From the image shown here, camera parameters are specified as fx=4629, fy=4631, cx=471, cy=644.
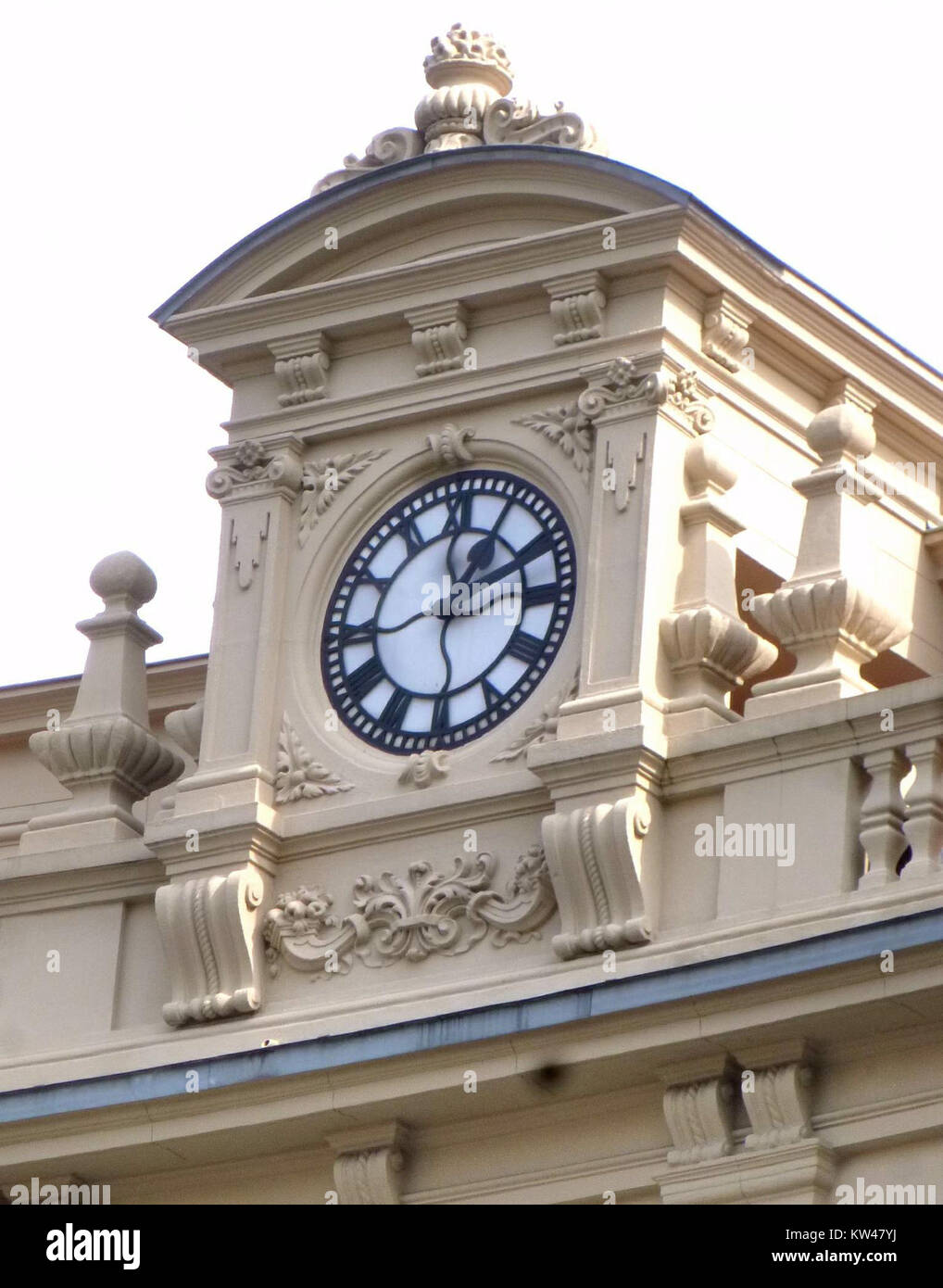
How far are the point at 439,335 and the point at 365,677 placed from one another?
145 centimetres

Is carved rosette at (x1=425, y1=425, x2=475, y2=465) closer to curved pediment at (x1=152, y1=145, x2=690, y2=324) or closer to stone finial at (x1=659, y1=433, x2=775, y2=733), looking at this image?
curved pediment at (x1=152, y1=145, x2=690, y2=324)

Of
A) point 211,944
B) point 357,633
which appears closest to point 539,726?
point 357,633

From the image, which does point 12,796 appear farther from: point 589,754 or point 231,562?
point 589,754

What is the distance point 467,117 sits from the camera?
19.5 metres

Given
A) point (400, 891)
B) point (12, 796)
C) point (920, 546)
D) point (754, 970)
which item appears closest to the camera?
point (754, 970)

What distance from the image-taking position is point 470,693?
18.4 m

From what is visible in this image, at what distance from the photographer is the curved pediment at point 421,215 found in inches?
733

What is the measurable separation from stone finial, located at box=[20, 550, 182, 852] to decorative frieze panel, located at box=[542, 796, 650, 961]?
2324 mm

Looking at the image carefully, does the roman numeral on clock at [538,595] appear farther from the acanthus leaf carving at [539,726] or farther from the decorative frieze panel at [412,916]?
the decorative frieze panel at [412,916]

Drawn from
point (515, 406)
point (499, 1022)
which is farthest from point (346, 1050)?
point (515, 406)

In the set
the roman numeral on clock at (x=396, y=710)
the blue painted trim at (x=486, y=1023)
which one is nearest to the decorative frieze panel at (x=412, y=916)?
the blue painted trim at (x=486, y=1023)

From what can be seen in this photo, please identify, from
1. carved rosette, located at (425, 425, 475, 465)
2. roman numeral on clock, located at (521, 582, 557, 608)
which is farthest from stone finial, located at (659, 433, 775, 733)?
carved rosette, located at (425, 425, 475, 465)

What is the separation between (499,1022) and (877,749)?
5.65 ft

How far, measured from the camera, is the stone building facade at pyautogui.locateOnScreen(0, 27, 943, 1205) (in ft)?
55.6
